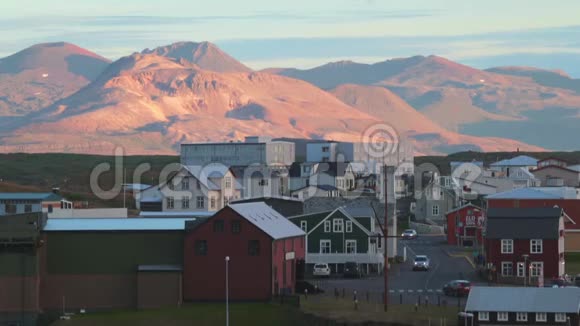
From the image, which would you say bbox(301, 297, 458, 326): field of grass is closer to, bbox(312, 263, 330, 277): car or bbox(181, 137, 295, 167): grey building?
bbox(312, 263, 330, 277): car

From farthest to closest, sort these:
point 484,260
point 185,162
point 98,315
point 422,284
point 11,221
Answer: point 185,162
point 484,260
point 422,284
point 11,221
point 98,315

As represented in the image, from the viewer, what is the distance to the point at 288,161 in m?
164

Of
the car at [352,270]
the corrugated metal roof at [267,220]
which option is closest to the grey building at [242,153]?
the car at [352,270]

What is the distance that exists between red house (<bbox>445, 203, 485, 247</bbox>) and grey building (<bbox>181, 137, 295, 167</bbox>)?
234 ft

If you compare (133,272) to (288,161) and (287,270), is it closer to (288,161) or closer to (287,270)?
(287,270)

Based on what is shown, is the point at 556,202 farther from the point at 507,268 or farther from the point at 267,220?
the point at 267,220

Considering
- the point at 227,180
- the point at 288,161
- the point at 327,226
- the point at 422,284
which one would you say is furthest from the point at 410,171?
the point at 422,284

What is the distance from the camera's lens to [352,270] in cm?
6662

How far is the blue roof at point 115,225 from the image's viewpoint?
55.2 m

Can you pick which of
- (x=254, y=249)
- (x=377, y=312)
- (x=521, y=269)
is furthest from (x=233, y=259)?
(x=521, y=269)

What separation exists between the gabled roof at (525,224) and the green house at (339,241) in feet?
20.1

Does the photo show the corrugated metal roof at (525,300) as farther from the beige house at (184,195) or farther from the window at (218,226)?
the beige house at (184,195)

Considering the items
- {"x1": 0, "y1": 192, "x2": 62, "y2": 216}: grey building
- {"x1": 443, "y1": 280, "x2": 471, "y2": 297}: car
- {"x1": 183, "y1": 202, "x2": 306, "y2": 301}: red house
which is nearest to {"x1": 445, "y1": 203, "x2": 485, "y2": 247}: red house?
{"x1": 0, "y1": 192, "x2": 62, "y2": 216}: grey building

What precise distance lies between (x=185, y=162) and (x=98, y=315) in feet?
367
